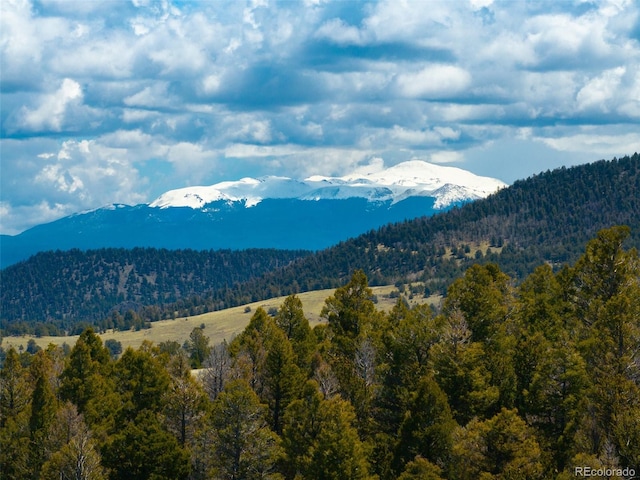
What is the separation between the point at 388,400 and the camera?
9594 cm

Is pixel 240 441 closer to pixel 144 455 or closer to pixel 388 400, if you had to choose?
pixel 144 455

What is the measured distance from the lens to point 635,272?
101 metres

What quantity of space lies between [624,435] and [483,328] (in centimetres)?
2460

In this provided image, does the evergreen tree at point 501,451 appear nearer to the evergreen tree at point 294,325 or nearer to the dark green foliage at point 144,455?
→ the dark green foliage at point 144,455

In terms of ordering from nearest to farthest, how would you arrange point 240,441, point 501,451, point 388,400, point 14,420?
1. point 501,451
2. point 240,441
3. point 388,400
4. point 14,420

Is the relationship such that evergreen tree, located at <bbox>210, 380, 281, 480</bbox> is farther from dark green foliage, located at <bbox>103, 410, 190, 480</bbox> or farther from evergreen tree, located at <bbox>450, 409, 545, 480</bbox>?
evergreen tree, located at <bbox>450, 409, 545, 480</bbox>

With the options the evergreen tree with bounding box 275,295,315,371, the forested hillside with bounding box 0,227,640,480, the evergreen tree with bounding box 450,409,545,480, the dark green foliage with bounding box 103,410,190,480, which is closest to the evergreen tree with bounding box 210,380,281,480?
the forested hillside with bounding box 0,227,640,480

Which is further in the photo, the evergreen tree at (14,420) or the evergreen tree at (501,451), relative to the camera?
the evergreen tree at (14,420)

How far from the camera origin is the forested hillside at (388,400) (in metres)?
80.3

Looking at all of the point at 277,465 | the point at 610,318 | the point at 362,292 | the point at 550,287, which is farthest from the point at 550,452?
the point at 362,292

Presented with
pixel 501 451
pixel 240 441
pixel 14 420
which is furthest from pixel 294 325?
pixel 501 451

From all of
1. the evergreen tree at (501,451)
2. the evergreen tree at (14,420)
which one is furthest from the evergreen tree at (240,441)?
the evergreen tree at (14,420)

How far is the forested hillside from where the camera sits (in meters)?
80.3

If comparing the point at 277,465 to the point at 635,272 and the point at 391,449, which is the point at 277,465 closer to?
the point at 391,449
